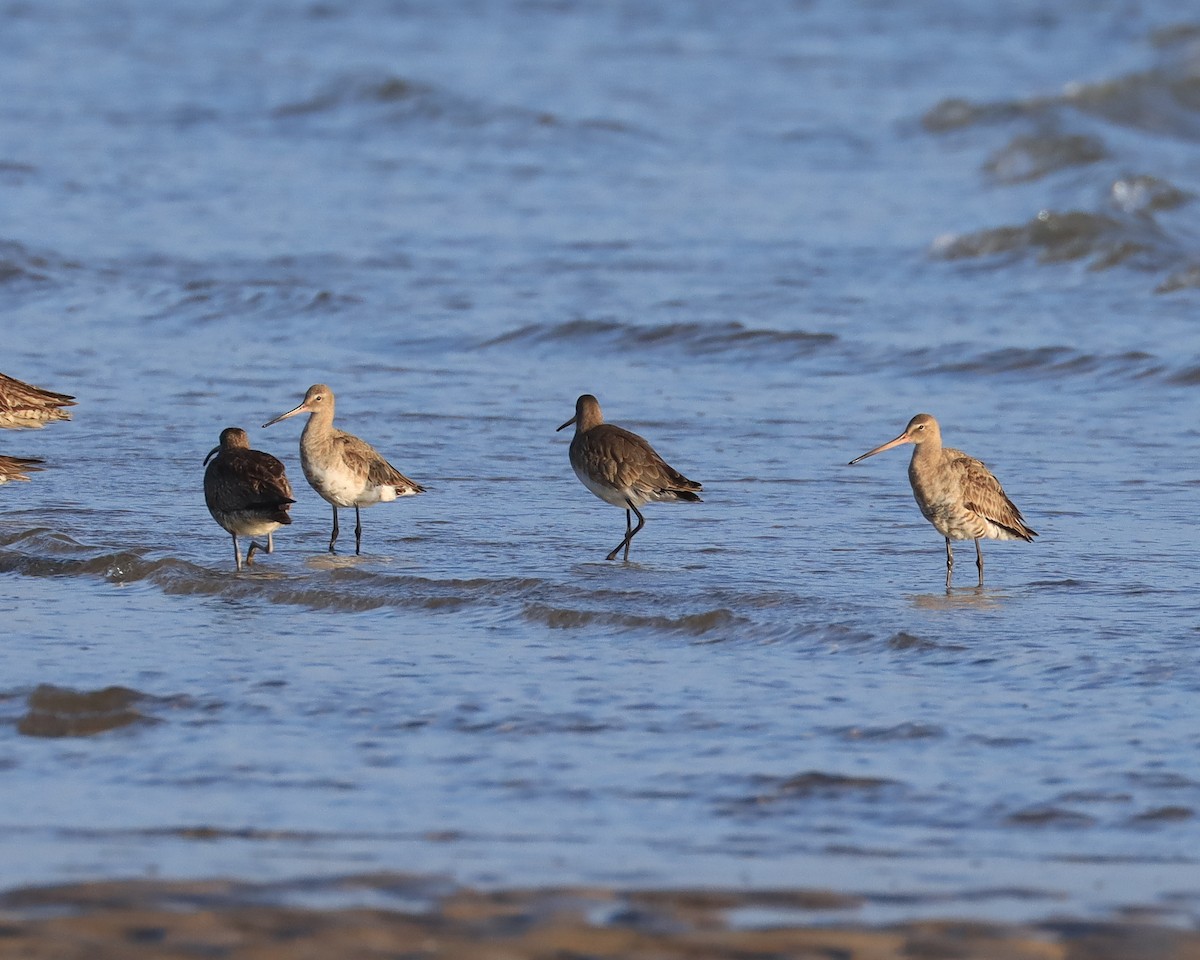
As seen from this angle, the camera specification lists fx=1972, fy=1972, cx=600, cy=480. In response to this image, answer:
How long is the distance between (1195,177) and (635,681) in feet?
54.1

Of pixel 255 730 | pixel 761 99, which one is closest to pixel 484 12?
pixel 761 99

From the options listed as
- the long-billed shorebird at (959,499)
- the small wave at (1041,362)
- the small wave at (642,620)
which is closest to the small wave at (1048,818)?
the small wave at (642,620)

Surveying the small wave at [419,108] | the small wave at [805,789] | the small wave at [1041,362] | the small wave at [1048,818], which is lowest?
the small wave at [1048,818]

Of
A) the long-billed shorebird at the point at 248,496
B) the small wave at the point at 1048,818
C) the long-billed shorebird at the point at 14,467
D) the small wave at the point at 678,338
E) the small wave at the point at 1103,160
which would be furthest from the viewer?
the small wave at the point at 1103,160

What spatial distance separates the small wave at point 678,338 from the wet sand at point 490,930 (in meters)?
9.76

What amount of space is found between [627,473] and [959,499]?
1.57 meters

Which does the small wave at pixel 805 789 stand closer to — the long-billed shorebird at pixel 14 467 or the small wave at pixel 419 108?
the long-billed shorebird at pixel 14 467

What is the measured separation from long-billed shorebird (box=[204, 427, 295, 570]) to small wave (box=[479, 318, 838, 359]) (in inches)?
231

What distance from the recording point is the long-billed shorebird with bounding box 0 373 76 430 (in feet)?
35.9

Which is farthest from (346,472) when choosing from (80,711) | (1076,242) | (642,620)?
(1076,242)

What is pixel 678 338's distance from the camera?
1484cm

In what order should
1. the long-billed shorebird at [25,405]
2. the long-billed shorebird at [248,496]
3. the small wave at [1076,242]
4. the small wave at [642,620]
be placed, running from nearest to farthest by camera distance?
the small wave at [642,620] < the long-billed shorebird at [248,496] < the long-billed shorebird at [25,405] < the small wave at [1076,242]

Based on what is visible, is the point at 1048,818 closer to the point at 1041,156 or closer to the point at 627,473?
the point at 627,473

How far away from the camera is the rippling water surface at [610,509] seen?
17.8 ft
